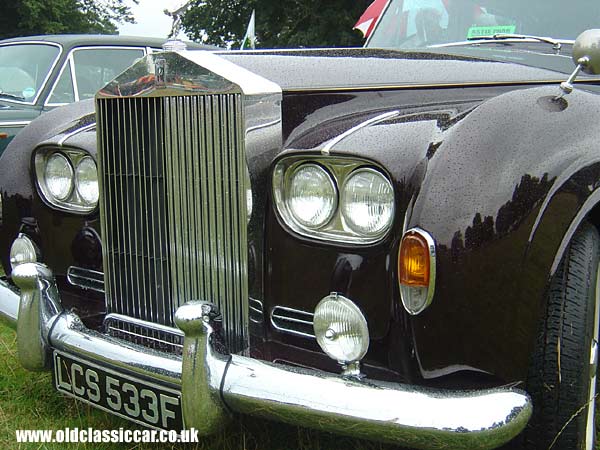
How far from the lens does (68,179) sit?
2.55m

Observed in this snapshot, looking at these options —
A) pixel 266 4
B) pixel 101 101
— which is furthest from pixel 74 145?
pixel 266 4

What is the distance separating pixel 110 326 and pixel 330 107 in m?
1.01

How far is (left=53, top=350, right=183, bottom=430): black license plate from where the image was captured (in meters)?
1.93

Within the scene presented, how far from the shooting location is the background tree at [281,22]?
16.5 m

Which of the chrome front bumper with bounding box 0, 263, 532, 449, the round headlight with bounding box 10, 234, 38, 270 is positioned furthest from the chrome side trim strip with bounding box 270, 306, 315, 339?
the round headlight with bounding box 10, 234, 38, 270

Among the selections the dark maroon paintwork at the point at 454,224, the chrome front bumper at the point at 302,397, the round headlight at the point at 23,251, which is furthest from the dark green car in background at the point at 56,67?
the dark maroon paintwork at the point at 454,224

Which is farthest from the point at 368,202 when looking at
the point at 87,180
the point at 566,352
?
the point at 87,180

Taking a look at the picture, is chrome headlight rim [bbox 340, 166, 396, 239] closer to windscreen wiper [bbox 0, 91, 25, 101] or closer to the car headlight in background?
the car headlight in background

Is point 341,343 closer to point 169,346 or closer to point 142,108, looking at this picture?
point 169,346

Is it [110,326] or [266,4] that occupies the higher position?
[266,4]

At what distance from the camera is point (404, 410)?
162 centimetres

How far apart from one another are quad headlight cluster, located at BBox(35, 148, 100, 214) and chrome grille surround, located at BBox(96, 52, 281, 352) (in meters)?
0.16

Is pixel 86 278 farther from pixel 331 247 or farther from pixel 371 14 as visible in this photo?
pixel 371 14

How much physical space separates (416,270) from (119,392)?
0.94 metres
